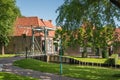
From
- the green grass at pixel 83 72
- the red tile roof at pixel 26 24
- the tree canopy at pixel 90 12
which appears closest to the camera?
the green grass at pixel 83 72

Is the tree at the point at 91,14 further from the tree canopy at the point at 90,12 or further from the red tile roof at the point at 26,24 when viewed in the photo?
the red tile roof at the point at 26,24

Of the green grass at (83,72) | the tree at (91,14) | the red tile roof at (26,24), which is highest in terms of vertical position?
the red tile roof at (26,24)

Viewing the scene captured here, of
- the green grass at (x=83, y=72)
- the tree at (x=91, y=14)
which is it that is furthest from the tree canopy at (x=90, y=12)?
the green grass at (x=83, y=72)

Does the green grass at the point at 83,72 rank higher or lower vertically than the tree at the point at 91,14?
lower

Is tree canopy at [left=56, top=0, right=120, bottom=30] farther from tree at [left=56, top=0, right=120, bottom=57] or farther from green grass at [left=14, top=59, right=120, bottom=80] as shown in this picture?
green grass at [left=14, top=59, right=120, bottom=80]

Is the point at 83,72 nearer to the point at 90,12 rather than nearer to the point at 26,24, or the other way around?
the point at 90,12

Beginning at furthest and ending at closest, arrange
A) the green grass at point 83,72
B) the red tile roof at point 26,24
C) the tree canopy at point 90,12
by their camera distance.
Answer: the red tile roof at point 26,24
the tree canopy at point 90,12
the green grass at point 83,72

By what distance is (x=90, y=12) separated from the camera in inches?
1008

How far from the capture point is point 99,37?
26.6 metres

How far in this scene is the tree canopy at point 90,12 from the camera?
82.2ft

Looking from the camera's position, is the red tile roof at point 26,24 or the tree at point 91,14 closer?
the tree at point 91,14

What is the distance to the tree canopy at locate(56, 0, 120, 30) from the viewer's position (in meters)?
25.1

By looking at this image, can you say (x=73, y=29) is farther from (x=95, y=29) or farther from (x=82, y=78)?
(x=82, y=78)

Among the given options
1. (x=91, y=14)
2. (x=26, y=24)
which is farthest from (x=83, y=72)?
(x=26, y=24)
